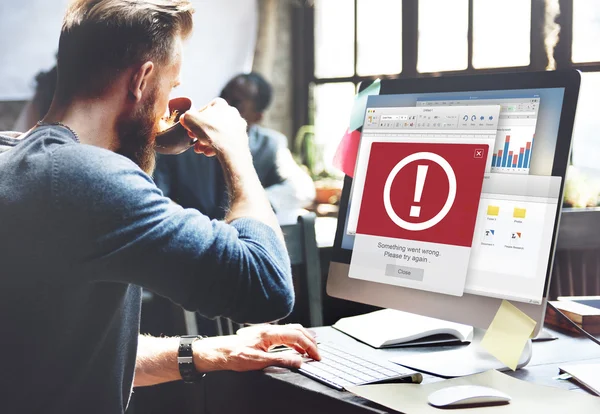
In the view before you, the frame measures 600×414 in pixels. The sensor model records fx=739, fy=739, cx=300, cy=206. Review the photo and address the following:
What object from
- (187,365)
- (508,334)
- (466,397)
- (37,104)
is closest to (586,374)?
(508,334)

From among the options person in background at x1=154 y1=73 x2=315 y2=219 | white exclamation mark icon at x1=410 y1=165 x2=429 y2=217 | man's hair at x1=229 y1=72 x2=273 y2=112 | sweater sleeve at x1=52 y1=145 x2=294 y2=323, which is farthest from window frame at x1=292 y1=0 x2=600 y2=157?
sweater sleeve at x1=52 y1=145 x2=294 y2=323

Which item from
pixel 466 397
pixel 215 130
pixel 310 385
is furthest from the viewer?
pixel 215 130

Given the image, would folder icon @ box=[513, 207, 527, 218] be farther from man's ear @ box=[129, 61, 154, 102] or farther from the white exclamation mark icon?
man's ear @ box=[129, 61, 154, 102]

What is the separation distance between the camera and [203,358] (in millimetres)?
1148

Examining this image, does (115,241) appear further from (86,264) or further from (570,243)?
(570,243)

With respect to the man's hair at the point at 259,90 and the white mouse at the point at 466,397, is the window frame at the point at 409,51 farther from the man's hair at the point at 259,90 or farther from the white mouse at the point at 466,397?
the white mouse at the point at 466,397

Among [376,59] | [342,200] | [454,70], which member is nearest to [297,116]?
[376,59]

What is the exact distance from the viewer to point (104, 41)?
42.9 inches

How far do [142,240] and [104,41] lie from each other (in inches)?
13.4

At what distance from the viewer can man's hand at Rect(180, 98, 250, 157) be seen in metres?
1.20

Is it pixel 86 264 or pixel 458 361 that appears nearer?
pixel 86 264

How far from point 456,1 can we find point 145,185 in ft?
13.0

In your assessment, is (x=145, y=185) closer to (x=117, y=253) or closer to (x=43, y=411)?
(x=117, y=253)

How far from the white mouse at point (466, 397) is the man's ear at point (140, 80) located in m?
0.61
